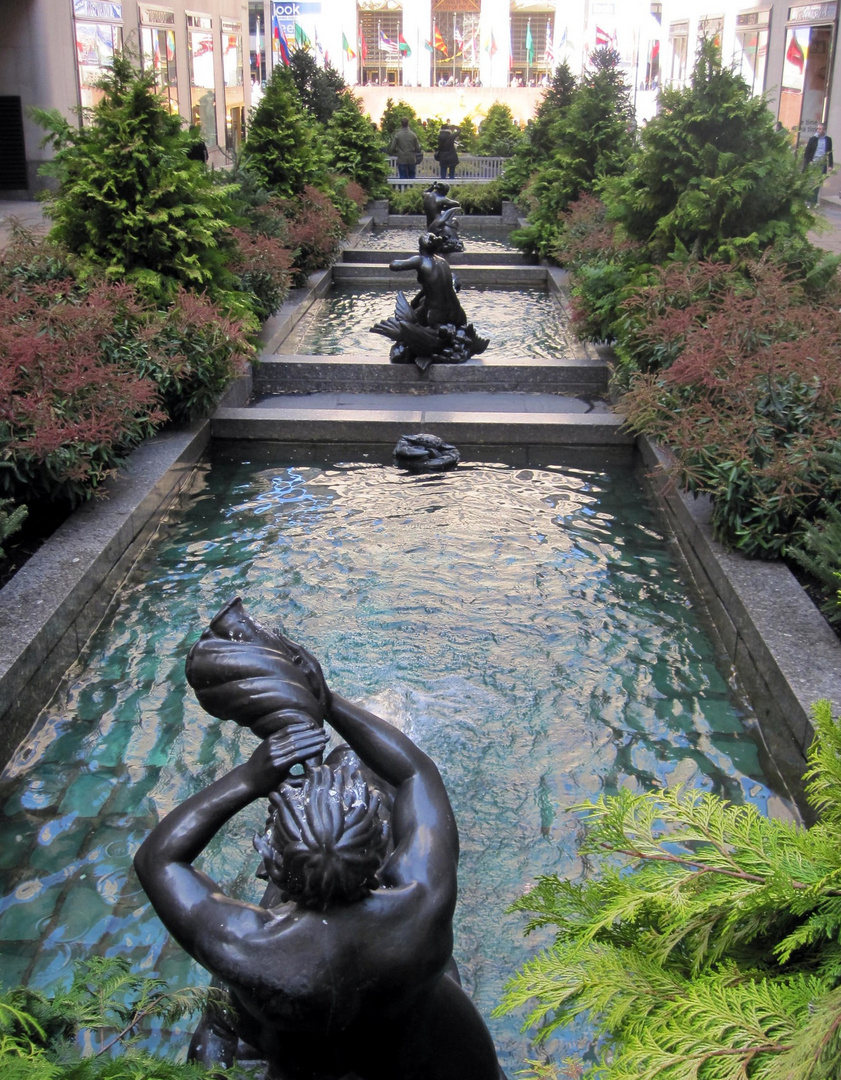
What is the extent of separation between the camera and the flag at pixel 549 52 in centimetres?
5928

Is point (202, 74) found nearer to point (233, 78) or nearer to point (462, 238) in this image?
point (233, 78)

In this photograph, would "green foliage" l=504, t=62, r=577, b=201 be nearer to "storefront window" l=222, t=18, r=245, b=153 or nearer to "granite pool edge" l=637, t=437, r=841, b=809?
"storefront window" l=222, t=18, r=245, b=153

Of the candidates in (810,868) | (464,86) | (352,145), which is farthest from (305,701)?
(464,86)

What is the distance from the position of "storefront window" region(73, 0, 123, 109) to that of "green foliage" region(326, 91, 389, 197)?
4.86 m

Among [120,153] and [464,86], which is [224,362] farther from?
[464,86]

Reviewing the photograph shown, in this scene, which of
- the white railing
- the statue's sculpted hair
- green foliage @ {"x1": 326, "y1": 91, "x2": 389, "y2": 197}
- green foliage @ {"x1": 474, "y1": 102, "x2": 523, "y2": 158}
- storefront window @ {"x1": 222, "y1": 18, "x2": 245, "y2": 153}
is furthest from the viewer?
storefront window @ {"x1": 222, "y1": 18, "x2": 245, "y2": 153}

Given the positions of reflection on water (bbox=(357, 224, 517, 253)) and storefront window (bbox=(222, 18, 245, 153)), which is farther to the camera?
storefront window (bbox=(222, 18, 245, 153))

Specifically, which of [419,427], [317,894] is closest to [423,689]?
[317,894]

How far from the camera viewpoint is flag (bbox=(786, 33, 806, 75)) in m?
27.8

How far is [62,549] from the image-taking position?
19.4 ft

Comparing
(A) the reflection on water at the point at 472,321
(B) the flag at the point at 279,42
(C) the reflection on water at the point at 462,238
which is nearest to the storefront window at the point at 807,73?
(C) the reflection on water at the point at 462,238

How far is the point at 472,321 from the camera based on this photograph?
14.0 m

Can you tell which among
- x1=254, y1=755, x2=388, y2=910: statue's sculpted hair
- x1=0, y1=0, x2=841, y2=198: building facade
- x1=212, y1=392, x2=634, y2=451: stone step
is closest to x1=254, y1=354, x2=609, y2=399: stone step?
A: x1=212, y1=392, x2=634, y2=451: stone step

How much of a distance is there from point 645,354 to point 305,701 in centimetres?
728
